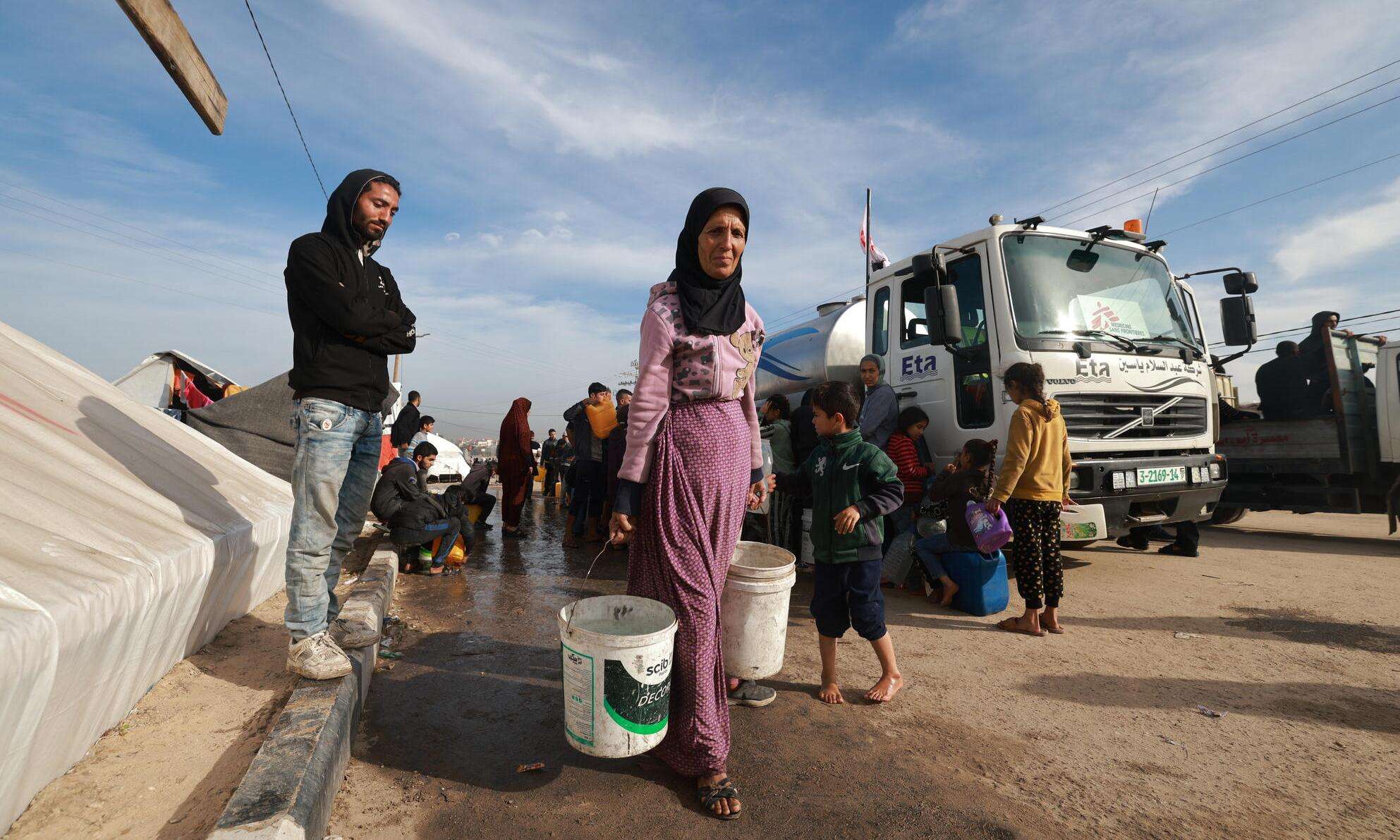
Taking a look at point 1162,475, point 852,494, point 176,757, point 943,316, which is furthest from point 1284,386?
point 176,757

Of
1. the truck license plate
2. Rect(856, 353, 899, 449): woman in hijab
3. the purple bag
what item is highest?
Rect(856, 353, 899, 449): woman in hijab

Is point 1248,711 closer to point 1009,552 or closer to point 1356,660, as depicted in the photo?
point 1356,660

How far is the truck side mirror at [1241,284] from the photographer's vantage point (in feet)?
19.5

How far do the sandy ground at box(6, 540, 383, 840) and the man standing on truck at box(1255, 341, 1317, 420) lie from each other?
10982 millimetres

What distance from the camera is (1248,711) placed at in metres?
2.99

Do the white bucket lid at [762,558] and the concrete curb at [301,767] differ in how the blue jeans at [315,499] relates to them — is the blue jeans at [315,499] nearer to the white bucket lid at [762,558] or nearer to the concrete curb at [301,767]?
the concrete curb at [301,767]

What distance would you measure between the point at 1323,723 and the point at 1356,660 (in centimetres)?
120

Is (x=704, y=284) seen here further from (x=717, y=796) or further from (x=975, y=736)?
(x=975, y=736)

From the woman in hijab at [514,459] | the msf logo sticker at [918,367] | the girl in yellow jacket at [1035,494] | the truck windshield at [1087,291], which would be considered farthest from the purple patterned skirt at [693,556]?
the woman in hijab at [514,459]

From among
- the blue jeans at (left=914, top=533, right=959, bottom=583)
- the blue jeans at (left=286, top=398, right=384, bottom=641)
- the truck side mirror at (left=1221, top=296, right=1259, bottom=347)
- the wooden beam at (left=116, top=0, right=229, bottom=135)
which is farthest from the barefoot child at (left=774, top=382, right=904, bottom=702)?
the truck side mirror at (left=1221, top=296, right=1259, bottom=347)

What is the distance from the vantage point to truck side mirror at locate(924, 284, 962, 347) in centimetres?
509

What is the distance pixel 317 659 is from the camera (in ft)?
8.35

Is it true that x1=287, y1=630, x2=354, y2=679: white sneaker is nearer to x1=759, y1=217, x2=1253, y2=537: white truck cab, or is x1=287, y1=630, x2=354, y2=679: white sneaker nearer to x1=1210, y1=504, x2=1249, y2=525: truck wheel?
x1=759, y1=217, x2=1253, y2=537: white truck cab

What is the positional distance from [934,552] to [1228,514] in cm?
694
